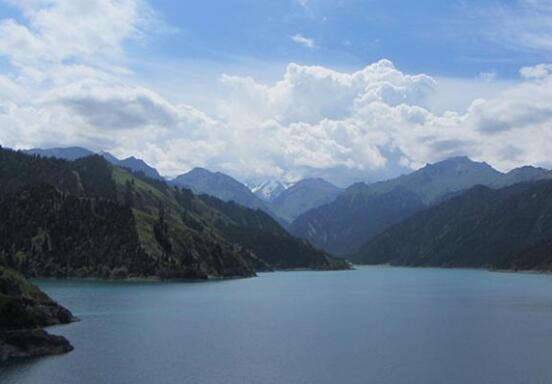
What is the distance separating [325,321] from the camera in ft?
495

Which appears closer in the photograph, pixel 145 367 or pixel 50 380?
pixel 50 380

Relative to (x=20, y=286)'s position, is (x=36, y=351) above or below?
below

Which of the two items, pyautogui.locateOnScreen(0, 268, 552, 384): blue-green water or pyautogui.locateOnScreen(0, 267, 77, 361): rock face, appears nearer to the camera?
pyautogui.locateOnScreen(0, 268, 552, 384): blue-green water

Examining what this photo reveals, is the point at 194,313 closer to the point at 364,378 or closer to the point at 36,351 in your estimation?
the point at 36,351

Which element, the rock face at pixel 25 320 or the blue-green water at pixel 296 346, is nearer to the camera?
the blue-green water at pixel 296 346

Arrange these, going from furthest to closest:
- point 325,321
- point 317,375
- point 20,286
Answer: point 325,321, point 20,286, point 317,375

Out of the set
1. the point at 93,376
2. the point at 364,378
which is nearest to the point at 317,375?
the point at 364,378

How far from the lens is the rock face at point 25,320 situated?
98312mm

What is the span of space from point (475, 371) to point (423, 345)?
22.3m

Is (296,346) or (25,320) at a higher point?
(25,320)

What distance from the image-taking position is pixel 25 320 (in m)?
111

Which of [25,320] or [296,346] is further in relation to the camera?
[296,346]

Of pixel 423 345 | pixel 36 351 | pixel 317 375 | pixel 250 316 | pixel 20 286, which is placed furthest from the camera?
pixel 250 316

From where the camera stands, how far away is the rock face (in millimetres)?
98312
